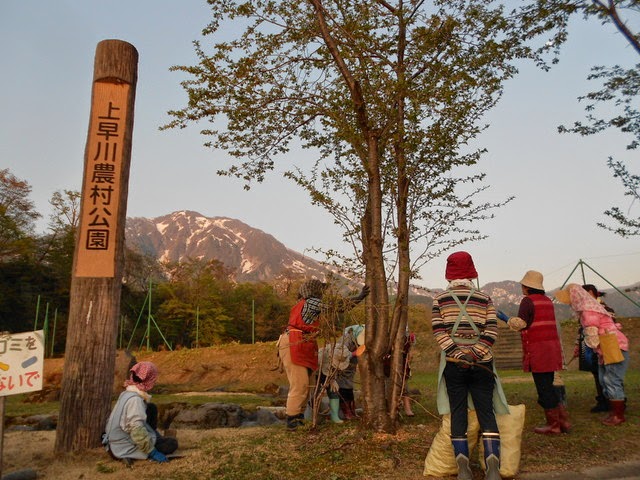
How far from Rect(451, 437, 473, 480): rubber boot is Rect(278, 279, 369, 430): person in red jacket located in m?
2.27

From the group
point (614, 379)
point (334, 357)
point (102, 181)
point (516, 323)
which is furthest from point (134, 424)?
point (614, 379)

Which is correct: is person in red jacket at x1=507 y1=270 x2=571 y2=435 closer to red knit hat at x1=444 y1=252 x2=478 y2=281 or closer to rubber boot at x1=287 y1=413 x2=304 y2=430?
red knit hat at x1=444 y1=252 x2=478 y2=281

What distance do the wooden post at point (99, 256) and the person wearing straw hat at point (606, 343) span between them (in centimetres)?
529

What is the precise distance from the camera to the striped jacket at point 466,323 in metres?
4.06

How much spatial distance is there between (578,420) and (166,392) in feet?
45.3

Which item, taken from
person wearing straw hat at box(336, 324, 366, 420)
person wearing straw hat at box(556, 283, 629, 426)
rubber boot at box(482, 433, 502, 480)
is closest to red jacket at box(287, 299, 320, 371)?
person wearing straw hat at box(336, 324, 366, 420)

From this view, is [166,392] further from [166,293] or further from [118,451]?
[166,293]

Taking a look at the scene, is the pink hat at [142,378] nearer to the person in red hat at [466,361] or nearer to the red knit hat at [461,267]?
the person in red hat at [466,361]

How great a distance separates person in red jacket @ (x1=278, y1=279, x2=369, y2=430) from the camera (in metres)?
5.97

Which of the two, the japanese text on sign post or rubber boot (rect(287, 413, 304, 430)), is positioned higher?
the japanese text on sign post

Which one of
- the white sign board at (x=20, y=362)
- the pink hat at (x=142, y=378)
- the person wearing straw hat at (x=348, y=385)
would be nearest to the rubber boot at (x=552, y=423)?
the person wearing straw hat at (x=348, y=385)

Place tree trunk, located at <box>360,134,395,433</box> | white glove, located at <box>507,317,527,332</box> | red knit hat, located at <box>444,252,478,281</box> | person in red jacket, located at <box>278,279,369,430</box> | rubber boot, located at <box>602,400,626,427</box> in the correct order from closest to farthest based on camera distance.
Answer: red knit hat, located at <box>444,252,478,281</box>
white glove, located at <box>507,317,527,332</box>
tree trunk, located at <box>360,134,395,433</box>
rubber boot, located at <box>602,400,626,427</box>
person in red jacket, located at <box>278,279,369,430</box>

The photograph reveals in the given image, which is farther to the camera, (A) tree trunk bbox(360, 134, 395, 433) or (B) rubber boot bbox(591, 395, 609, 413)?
(B) rubber boot bbox(591, 395, 609, 413)

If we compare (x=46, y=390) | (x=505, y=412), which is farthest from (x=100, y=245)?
(x=46, y=390)
